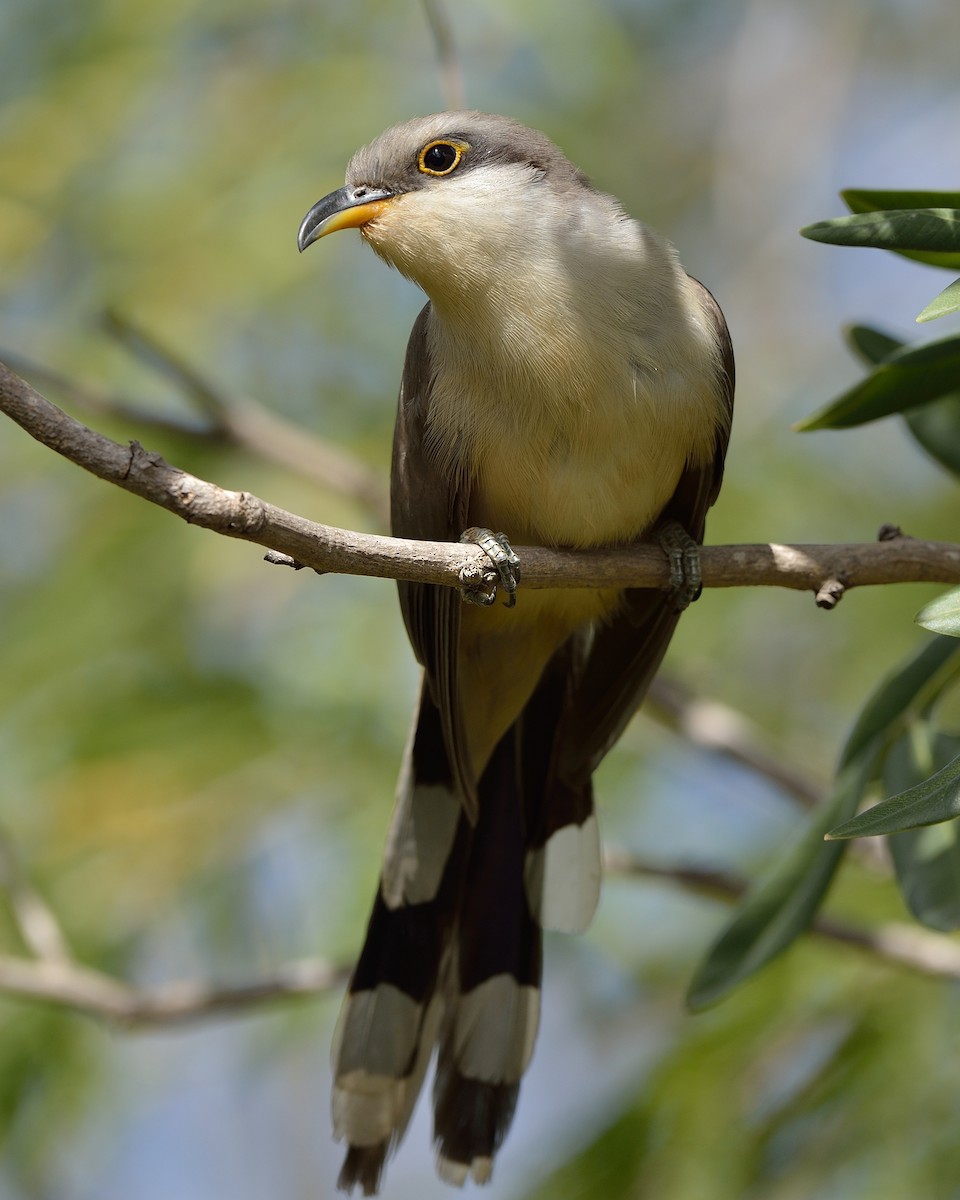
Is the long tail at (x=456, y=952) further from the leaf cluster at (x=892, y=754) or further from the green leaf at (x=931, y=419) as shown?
the green leaf at (x=931, y=419)

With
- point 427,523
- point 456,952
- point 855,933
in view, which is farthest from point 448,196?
point 855,933

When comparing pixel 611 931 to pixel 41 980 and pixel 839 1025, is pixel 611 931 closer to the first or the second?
pixel 839 1025

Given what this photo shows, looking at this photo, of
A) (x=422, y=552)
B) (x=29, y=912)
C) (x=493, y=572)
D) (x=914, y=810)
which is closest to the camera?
(x=914, y=810)

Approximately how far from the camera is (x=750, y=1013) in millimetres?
3902

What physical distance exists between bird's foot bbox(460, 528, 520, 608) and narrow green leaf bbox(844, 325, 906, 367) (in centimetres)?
97

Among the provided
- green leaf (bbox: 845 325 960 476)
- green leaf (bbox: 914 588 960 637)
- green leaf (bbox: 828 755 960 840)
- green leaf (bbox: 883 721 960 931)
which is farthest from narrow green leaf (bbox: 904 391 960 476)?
green leaf (bbox: 828 755 960 840)

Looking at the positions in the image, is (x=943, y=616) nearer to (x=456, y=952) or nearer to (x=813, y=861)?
(x=813, y=861)

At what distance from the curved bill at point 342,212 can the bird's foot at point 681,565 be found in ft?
3.63

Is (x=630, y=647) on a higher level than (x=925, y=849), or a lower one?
lower

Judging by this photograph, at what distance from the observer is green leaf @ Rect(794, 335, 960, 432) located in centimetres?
280

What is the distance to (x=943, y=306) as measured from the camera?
→ 2.14 metres

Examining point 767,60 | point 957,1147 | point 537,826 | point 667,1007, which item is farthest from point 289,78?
point 957,1147

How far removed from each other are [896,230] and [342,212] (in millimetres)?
1636

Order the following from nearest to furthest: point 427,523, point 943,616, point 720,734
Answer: point 943,616
point 427,523
point 720,734
